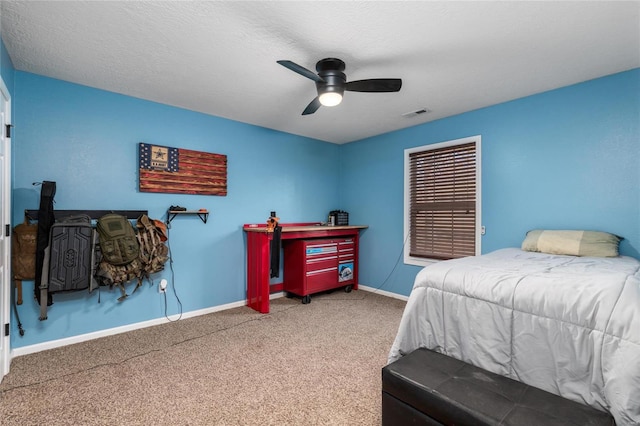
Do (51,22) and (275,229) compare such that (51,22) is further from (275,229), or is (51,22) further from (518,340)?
(518,340)

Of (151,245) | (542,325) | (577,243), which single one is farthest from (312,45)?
(577,243)

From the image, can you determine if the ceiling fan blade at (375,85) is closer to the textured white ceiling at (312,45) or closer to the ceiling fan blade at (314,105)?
the textured white ceiling at (312,45)

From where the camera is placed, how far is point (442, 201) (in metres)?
3.80

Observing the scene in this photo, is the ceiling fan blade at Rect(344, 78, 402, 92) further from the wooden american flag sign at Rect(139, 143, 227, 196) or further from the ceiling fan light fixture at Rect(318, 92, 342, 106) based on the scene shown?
the wooden american flag sign at Rect(139, 143, 227, 196)

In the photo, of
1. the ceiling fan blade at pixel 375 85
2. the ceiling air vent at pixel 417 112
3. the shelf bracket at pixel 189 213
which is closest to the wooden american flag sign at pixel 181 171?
the shelf bracket at pixel 189 213

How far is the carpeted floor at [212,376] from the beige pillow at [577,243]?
1575mm

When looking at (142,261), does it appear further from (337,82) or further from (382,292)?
(382,292)

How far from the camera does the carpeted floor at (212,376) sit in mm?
1722

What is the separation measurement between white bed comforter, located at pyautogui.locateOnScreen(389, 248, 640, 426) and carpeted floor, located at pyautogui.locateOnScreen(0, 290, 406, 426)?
1.79 ft

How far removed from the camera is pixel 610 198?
255 centimetres

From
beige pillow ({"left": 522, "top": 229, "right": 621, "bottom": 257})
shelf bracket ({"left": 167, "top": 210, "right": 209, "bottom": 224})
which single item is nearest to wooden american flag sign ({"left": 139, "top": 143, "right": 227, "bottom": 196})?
shelf bracket ({"left": 167, "top": 210, "right": 209, "bottom": 224})

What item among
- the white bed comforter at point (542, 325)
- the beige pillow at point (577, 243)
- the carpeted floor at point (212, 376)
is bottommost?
the carpeted floor at point (212, 376)

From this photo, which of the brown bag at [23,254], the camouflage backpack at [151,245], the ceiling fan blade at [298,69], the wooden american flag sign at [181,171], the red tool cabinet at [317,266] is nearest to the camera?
the ceiling fan blade at [298,69]

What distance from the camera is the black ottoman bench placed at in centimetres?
111
